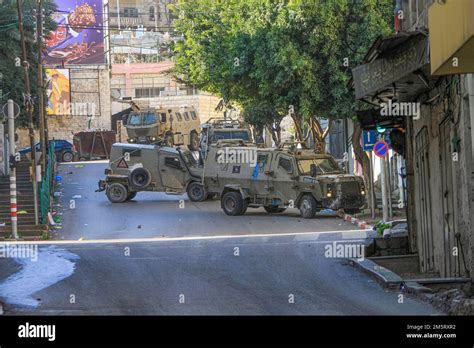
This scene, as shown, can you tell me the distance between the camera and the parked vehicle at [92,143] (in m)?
64.1

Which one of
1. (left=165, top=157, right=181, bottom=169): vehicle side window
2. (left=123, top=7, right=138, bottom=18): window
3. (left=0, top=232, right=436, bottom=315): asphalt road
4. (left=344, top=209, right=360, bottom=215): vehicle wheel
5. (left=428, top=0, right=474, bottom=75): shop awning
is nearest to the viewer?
(left=428, top=0, right=474, bottom=75): shop awning

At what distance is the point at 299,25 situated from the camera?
34.4 meters

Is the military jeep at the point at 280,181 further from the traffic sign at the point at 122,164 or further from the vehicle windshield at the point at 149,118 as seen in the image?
the vehicle windshield at the point at 149,118

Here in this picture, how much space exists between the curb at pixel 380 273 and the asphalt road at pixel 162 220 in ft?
A: 30.9

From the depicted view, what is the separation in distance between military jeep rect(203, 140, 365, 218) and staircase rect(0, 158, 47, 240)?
671 centimetres

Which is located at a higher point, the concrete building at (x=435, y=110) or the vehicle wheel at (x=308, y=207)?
the concrete building at (x=435, y=110)

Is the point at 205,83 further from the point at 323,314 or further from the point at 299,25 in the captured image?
the point at 323,314

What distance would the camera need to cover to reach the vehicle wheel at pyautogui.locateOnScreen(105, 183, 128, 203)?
39.2 m

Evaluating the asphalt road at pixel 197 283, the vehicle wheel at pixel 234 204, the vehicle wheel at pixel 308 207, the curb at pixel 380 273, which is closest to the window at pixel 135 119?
the vehicle wheel at pixel 234 204

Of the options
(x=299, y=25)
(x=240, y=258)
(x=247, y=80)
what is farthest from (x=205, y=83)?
(x=240, y=258)

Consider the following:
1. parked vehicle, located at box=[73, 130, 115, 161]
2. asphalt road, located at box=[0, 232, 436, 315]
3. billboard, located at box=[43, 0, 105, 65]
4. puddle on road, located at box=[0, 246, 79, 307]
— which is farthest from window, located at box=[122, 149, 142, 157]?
billboard, located at box=[43, 0, 105, 65]

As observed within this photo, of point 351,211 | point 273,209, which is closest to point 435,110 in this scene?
point 351,211

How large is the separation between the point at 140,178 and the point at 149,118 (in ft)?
47.1

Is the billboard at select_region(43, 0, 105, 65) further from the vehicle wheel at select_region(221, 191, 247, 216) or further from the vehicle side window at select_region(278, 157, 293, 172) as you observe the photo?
the vehicle side window at select_region(278, 157, 293, 172)
